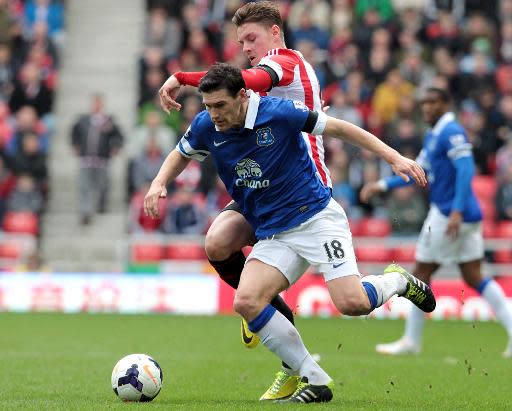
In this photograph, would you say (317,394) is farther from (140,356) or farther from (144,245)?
(144,245)

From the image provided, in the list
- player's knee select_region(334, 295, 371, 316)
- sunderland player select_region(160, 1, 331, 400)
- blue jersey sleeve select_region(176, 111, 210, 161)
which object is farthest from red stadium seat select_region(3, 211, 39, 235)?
player's knee select_region(334, 295, 371, 316)

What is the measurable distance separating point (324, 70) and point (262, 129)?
14217 mm

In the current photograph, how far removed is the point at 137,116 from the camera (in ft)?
78.3

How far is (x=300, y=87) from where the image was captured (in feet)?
27.7

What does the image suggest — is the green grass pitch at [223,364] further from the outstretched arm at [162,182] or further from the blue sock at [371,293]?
the outstretched arm at [162,182]

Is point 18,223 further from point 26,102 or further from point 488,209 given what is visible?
point 488,209

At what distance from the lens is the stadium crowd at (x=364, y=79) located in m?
20.2

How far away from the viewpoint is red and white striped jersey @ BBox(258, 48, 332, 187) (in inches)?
328

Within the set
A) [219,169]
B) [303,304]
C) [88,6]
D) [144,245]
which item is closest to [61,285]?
[144,245]

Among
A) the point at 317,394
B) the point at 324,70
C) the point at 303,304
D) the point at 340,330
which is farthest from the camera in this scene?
the point at 324,70

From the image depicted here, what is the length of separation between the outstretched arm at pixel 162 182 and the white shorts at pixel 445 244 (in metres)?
4.59

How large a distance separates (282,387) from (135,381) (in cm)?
112

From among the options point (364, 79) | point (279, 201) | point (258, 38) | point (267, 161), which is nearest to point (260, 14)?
point (258, 38)

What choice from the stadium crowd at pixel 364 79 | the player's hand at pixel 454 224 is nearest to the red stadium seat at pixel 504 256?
the stadium crowd at pixel 364 79
